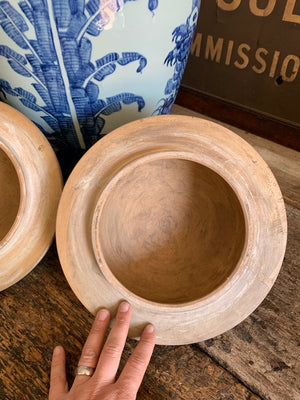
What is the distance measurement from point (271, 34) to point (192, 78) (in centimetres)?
32

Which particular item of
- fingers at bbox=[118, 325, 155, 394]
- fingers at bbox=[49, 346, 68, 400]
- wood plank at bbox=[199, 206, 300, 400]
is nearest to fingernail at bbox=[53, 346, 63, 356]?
fingers at bbox=[49, 346, 68, 400]

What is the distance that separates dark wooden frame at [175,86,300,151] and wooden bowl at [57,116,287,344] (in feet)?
1.84

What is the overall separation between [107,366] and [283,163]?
26.9 inches

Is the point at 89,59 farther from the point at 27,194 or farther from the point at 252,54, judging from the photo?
the point at 252,54

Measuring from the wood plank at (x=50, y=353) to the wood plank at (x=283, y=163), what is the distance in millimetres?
443

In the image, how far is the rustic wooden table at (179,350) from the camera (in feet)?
1.93

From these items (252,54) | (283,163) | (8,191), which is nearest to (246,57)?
(252,54)

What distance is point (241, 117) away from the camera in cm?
118

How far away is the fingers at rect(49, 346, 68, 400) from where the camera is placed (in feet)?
1.83

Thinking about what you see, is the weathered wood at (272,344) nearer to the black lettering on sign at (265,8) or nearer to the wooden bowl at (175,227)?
the wooden bowl at (175,227)

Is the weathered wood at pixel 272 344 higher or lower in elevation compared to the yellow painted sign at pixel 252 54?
lower

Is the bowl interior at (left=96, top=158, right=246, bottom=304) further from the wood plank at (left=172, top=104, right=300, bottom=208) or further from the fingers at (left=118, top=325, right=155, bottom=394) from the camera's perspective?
the wood plank at (left=172, top=104, right=300, bottom=208)

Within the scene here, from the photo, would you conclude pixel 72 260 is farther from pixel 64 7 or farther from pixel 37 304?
pixel 64 7

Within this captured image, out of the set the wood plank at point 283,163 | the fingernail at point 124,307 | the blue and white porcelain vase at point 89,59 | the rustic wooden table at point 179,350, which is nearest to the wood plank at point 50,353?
the rustic wooden table at point 179,350
